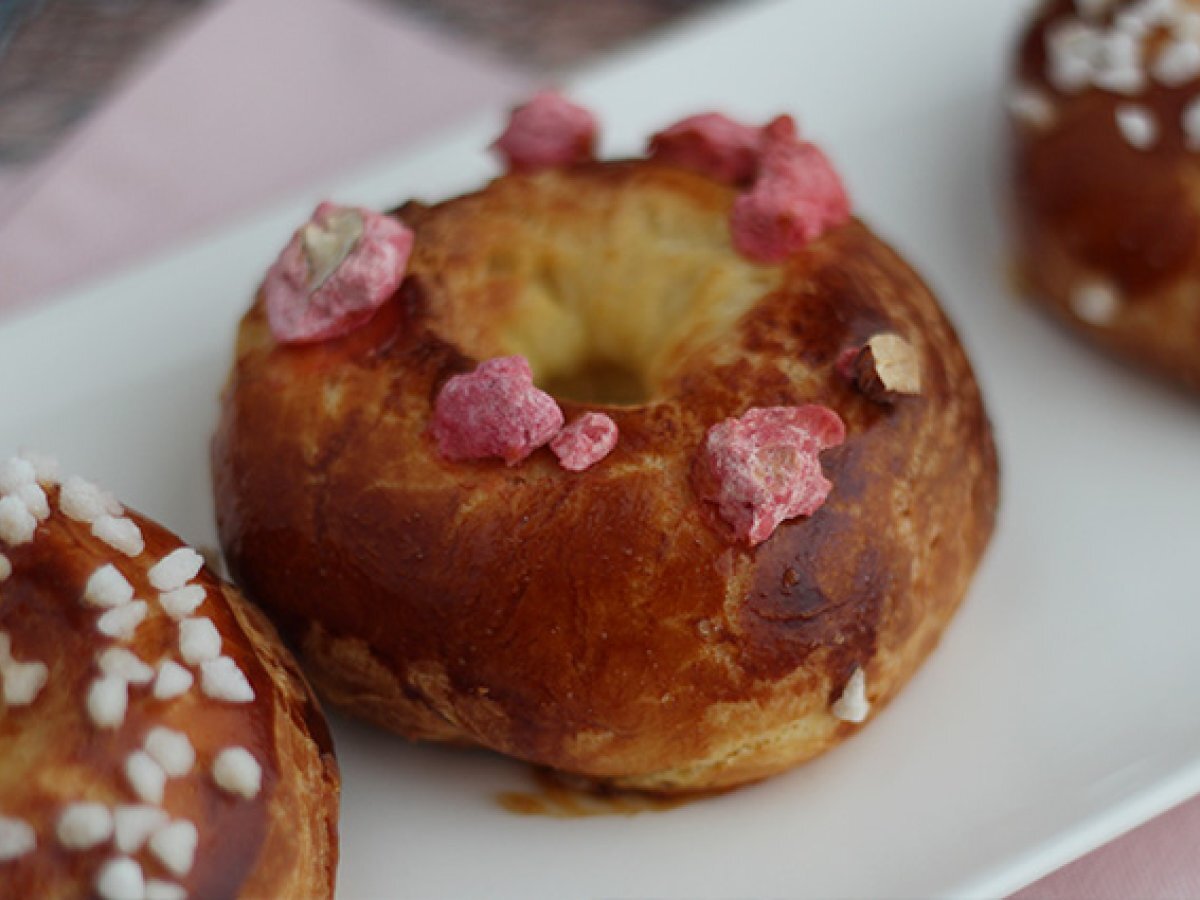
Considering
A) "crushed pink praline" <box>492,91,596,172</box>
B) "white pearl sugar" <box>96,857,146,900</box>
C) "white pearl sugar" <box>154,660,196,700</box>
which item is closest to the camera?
"white pearl sugar" <box>96,857,146,900</box>

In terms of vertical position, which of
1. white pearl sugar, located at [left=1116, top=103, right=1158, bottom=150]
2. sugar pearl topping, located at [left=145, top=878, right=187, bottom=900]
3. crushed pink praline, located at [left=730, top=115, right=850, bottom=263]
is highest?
crushed pink praline, located at [left=730, top=115, right=850, bottom=263]

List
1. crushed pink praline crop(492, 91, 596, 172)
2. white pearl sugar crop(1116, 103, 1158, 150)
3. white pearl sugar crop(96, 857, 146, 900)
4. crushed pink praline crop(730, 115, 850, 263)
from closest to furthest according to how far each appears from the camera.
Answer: white pearl sugar crop(96, 857, 146, 900) < crushed pink praline crop(730, 115, 850, 263) < crushed pink praline crop(492, 91, 596, 172) < white pearl sugar crop(1116, 103, 1158, 150)

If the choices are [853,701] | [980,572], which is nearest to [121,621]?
[853,701]

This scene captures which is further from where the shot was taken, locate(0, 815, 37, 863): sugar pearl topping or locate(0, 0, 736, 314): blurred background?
locate(0, 0, 736, 314): blurred background

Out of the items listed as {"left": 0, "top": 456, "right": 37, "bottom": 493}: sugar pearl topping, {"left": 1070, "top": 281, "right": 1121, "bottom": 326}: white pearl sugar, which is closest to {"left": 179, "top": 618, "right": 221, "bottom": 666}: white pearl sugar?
{"left": 0, "top": 456, "right": 37, "bottom": 493}: sugar pearl topping

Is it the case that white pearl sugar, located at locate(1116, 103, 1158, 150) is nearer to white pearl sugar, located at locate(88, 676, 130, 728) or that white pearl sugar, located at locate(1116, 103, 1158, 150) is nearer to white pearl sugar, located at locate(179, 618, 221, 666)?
white pearl sugar, located at locate(179, 618, 221, 666)

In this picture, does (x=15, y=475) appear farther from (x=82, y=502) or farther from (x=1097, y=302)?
(x=1097, y=302)

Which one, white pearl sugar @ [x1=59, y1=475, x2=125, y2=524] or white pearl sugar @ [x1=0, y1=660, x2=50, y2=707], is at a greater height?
white pearl sugar @ [x1=59, y1=475, x2=125, y2=524]
